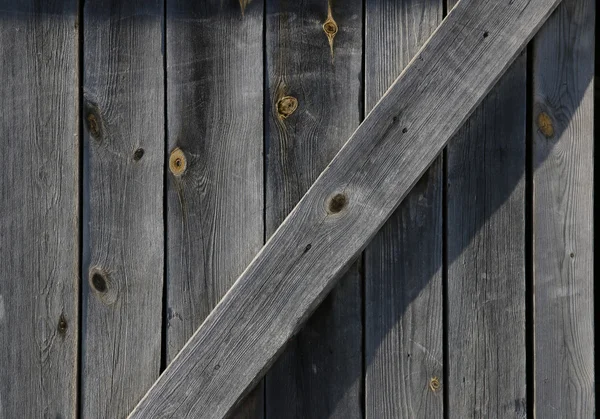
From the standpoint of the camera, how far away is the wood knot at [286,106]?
1812mm

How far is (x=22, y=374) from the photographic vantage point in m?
1.87

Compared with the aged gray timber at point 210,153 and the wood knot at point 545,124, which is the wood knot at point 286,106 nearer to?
the aged gray timber at point 210,153

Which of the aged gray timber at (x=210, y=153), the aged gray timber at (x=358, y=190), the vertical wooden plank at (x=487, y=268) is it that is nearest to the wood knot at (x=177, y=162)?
the aged gray timber at (x=210, y=153)

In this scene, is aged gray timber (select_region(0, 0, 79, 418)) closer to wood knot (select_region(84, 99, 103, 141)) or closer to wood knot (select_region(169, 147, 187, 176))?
wood knot (select_region(84, 99, 103, 141))

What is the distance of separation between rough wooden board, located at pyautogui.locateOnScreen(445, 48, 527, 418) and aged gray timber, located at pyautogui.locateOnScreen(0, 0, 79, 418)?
973 millimetres

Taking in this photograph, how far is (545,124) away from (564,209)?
22cm

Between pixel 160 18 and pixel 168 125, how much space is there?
27 cm

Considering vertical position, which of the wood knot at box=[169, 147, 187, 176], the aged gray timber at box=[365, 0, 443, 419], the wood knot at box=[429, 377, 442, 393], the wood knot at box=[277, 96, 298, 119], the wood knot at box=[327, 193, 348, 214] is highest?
the wood knot at box=[277, 96, 298, 119]

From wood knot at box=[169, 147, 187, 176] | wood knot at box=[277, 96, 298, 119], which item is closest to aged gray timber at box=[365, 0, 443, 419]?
wood knot at box=[277, 96, 298, 119]

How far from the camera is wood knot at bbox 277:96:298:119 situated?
1812 mm

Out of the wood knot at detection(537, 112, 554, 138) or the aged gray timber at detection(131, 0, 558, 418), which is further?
the wood knot at detection(537, 112, 554, 138)

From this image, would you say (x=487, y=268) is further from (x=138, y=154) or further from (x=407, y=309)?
(x=138, y=154)

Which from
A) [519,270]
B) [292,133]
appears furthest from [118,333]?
[519,270]

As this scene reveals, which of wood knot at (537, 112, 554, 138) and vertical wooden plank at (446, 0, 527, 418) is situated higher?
wood knot at (537, 112, 554, 138)
